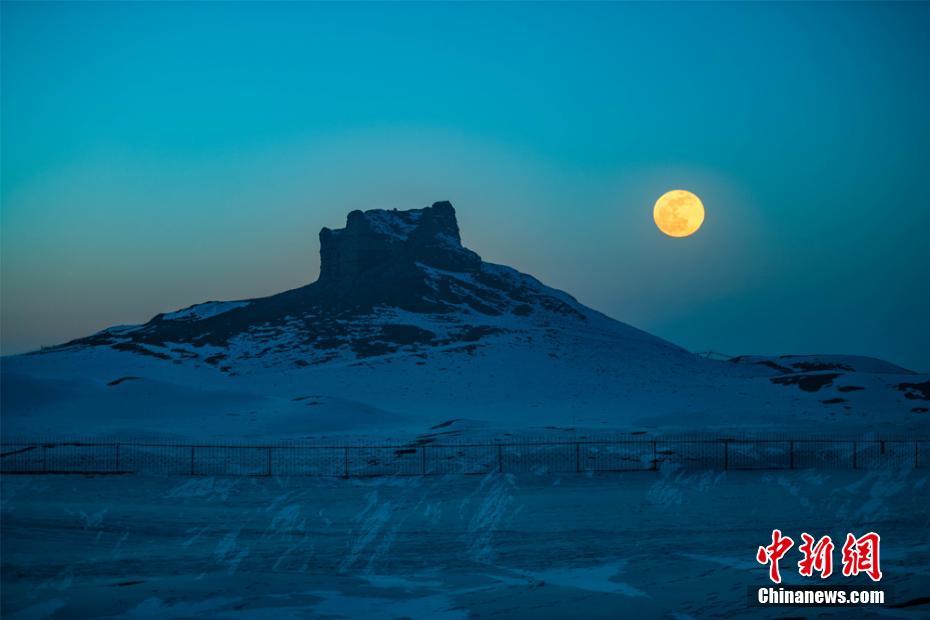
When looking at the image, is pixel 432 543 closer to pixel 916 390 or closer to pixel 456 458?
pixel 456 458

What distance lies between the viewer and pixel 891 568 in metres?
18.5

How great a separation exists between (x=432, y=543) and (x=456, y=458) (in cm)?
2189

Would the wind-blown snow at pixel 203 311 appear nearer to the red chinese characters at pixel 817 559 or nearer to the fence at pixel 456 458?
the fence at pixel 456 458

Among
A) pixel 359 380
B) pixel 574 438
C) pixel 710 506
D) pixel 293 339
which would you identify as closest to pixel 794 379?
pixel 359 380

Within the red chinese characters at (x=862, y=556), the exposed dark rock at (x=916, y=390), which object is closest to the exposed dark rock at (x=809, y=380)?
the exposed dark rock at (x=916, y=390)

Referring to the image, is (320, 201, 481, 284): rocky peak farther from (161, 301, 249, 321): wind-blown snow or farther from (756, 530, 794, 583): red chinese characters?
(756, 530, 794, 583): red chinese characters

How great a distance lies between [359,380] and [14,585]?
99885 mm

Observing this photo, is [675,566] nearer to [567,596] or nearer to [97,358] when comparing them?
[567,596]

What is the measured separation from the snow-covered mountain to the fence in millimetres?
12687

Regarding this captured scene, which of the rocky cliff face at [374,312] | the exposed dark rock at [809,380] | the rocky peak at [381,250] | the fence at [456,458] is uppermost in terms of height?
the rocky peak at [381,250]

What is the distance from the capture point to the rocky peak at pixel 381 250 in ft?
599

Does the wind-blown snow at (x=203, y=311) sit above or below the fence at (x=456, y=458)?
above

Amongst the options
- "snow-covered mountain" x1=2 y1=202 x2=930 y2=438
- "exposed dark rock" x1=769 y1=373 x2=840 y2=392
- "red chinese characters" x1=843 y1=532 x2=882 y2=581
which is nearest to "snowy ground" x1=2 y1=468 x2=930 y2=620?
"red chinese characters" x1=843 y1=532 x2=882 y2=581

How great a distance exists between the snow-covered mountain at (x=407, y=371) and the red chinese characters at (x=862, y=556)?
140 ft
